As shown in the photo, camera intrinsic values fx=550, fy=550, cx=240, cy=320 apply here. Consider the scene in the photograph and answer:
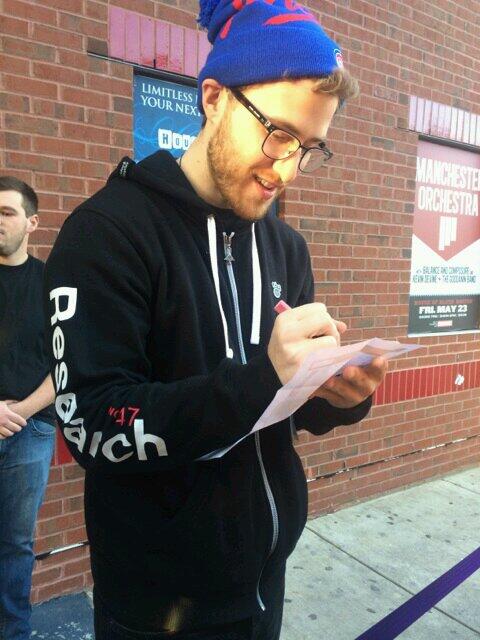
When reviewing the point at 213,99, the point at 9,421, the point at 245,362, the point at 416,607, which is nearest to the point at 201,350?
the point at 245,362

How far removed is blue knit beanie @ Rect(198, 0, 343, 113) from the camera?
1222 mm

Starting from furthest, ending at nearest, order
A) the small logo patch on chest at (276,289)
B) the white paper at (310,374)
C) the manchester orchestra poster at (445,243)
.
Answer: the manchester orchestra poster at (445,243)
the small logo patch on chest at (276,289)
the white paper at (310,374)

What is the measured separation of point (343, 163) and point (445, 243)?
1466 mm

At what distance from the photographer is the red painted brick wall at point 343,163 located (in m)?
2.73

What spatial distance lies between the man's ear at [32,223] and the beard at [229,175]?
153cm

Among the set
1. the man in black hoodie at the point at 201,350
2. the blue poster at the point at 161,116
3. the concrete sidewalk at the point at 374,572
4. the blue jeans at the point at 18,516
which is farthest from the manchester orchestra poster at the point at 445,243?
the man in black hoodie at the point at 201,350

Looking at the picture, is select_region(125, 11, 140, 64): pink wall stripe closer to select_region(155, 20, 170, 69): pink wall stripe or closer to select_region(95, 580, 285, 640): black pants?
select_region(155, 20, 170, 69): pink wall stripe

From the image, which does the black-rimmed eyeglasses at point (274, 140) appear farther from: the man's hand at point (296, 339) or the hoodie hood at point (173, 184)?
the man's hand at point (296, 339)

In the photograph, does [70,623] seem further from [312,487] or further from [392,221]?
[392,221]

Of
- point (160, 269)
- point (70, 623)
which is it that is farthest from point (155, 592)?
point (70, 623)

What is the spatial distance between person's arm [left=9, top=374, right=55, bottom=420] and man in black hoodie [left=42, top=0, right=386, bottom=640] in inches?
48.1

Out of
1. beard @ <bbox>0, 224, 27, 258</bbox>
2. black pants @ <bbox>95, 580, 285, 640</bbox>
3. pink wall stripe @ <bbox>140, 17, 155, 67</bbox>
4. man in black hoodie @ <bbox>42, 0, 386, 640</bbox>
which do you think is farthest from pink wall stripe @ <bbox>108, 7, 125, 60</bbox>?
black pants @ <bbox>95, 580, 285, 640</bbox>

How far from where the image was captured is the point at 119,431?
1.08 metres

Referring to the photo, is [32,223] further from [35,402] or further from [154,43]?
[154,43]
